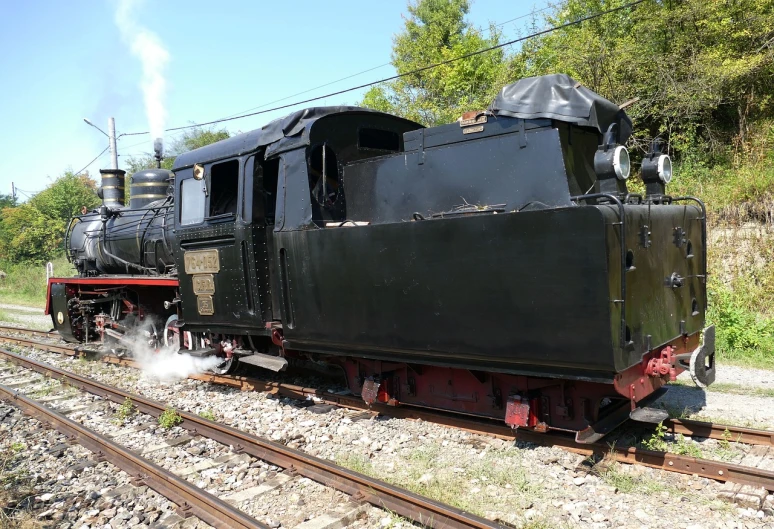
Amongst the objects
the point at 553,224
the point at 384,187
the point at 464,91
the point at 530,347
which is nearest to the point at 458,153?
the point at 384,187

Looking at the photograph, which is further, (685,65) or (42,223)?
(42,223)

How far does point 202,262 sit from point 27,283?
80.1 ft

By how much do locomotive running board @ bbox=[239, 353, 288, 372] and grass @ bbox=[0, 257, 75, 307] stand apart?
18.6m

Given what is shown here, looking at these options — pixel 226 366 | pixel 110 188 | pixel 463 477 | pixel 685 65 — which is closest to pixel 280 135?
pixel 226 366

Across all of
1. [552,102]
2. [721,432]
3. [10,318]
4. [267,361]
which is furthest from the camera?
[10,318]

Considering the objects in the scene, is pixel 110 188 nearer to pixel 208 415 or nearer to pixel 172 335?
pixel 172 335

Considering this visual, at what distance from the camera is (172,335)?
8203 mm

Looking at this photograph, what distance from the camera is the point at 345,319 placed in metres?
5.04

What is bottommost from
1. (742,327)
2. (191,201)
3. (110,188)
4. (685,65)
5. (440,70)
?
(742,327)

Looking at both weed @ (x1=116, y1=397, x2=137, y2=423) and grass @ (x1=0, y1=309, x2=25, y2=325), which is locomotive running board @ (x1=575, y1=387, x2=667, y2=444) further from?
grass @ (x1=0, y1=309, x2=25, y2=325)

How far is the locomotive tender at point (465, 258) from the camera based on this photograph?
3715 millimetres

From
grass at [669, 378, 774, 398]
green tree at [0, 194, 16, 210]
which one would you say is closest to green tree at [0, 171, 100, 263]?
green tree at [0, 194, 16, 210]

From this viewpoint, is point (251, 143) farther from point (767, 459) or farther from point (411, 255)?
point (767, 459)

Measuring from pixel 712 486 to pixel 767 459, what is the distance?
2.39 feet
